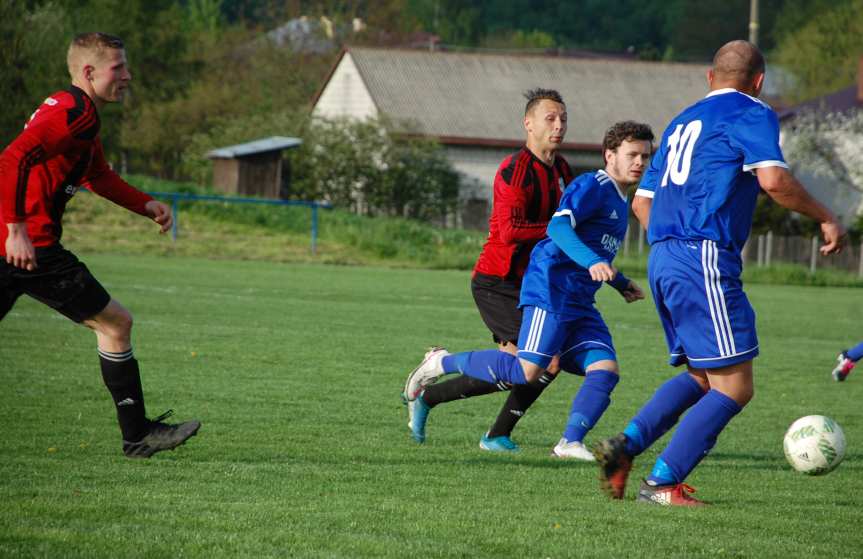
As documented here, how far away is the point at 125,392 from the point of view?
256 inches

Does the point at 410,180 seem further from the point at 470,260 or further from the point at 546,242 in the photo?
the point at 546,242

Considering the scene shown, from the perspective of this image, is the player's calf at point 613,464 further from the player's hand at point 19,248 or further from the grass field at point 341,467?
the player's hand at point 19,248

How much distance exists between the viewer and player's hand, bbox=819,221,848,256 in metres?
5.40

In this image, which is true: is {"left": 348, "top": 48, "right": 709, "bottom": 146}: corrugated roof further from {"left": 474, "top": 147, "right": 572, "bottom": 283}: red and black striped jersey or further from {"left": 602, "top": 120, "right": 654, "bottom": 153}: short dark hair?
{"left": 602, "top": 120, "right": 654, "bottom": 153}: short dark hair

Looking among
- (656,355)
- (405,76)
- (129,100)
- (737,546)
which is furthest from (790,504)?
(129,100)

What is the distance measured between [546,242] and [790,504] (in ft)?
6.46

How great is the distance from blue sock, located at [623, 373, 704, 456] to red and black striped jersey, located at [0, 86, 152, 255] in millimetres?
2936

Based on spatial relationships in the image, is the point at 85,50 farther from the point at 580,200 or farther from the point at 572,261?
the point at 572,261

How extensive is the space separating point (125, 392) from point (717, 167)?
317 cm

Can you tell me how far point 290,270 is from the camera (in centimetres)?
2562

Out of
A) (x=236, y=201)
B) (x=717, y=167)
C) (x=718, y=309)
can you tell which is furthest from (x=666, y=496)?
(x=236, y=201)

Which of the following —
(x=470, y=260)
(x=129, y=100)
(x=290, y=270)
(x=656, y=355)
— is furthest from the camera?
(x=129, y=100)

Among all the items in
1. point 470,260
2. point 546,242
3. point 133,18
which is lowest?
point 470,260

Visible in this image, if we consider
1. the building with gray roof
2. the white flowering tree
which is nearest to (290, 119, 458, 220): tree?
the building with gray roof
